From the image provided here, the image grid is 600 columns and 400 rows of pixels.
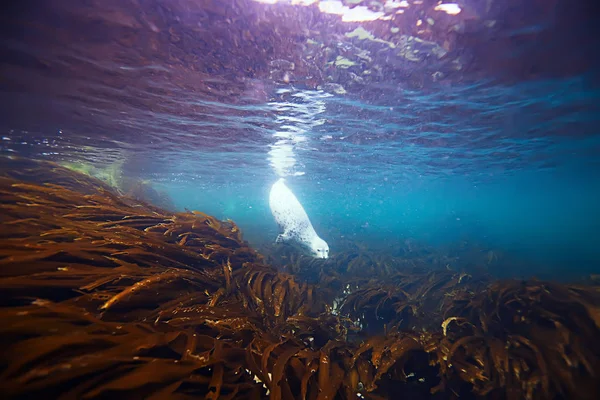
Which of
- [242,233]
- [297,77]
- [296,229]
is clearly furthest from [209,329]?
[296,229]

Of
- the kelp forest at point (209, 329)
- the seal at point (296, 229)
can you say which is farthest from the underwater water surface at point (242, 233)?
the seal at point (296, 229)

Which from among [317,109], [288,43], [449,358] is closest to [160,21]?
[288,43]

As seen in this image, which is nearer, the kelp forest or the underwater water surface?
the kelp forest

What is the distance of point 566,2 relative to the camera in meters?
4.99

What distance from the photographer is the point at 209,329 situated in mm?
3189

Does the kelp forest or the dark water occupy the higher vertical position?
the dark water

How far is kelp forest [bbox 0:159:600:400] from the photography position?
2057 millimetres

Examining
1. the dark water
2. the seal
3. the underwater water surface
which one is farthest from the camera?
the seal

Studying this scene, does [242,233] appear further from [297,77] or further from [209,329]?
[297,77]

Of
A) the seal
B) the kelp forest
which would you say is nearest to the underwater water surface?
the kelp forest

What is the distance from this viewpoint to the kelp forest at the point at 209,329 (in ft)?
6.75

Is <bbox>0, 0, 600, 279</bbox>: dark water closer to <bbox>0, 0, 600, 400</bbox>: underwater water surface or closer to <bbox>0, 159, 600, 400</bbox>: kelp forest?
<bbox>0, 0, 600, 400</bbox>: underwater water surface

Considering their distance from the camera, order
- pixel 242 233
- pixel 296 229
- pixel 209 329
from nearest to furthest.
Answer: pixel 209 329, pixel 242 233, pixel 296 229

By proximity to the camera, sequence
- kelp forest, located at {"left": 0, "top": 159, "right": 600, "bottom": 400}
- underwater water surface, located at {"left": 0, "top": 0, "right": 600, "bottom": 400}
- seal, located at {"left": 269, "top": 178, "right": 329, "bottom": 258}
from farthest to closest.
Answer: seal, located at {"left": 269, "top": 178, "right": 329, "bottom": 258}
underwater water surface, located at {"left": 0, "top": 0, "right": 600, "bottom": 400}
kelp forest, located at {"left": 0, "top": 159, "right": 600, "bottom": 400}
